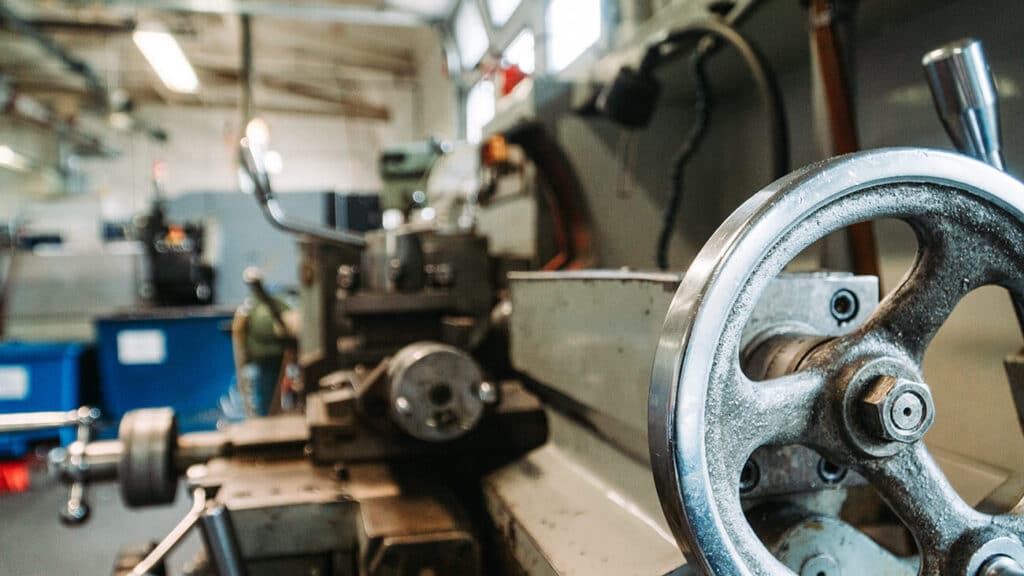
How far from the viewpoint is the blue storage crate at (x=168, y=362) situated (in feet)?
12.4

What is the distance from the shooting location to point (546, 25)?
115 inches

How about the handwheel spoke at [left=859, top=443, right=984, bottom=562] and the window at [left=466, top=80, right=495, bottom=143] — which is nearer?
the handwheel spoke at [left=859, top=443, right=984, bottom=562]

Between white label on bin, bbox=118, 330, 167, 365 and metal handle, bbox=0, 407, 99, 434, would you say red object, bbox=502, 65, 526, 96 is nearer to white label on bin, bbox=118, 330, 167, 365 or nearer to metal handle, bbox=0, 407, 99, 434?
metal handle, bbox=0, 407, 99, 434

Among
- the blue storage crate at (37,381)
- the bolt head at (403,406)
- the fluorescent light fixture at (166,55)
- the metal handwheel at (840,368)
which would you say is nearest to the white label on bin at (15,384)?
the blue storage crate at (37,381)

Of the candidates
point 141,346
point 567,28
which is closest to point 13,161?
point 141,346

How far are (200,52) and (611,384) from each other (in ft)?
22.0

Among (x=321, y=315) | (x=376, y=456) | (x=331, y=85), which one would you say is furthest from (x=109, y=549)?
(x=331, y=85)

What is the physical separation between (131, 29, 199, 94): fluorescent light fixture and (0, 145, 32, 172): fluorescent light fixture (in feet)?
9.03

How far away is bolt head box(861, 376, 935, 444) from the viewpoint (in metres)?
0.42

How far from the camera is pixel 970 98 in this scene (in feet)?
1.83

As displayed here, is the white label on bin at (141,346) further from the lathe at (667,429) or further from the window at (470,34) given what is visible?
the lathe at (667,429)

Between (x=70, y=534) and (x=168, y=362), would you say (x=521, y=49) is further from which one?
(x=70, y=534)

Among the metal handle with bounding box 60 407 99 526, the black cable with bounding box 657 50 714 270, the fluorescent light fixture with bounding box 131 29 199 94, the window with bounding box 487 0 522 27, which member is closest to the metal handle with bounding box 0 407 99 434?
the metal handle with bounding box 60 407 99 526

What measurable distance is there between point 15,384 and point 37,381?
0.10 meters
